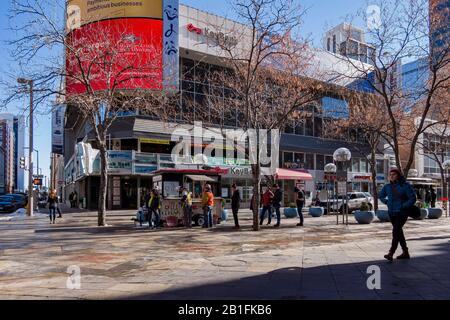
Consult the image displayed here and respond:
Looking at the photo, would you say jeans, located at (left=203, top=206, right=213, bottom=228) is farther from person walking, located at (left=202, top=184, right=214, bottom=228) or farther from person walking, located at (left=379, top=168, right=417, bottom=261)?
person walking, located at (left=379, top=168, right=417, bottom=261)

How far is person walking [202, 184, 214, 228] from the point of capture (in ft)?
58.0

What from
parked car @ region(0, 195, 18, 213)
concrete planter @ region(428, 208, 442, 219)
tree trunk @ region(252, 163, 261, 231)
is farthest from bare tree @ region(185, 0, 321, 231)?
parked car @ region(0, 195, 18, 213)

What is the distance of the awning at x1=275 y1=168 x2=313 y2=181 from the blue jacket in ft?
103

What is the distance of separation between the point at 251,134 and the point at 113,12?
18.6 m

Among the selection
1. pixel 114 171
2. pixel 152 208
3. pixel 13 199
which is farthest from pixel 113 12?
pixel 152 208

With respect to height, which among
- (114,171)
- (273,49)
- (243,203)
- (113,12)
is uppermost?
(113,12)

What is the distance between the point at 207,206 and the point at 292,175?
83.1ft

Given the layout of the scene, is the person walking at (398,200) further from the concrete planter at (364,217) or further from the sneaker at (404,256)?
the concrete planter at (364,217)

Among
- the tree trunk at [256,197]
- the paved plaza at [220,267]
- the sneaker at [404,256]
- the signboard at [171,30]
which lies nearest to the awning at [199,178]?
the tree trunk at [256,197]

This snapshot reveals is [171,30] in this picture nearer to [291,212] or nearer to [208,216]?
[291,212]

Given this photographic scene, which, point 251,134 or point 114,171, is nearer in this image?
point 251,134

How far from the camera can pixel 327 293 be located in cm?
650

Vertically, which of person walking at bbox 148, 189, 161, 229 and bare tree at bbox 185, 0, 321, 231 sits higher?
bare tree at bbox 185, 0, 321, 231
